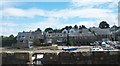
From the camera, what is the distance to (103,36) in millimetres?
20625

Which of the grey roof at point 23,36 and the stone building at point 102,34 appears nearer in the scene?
the grey roof at point 23,36

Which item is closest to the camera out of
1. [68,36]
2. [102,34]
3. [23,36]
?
[23,36]

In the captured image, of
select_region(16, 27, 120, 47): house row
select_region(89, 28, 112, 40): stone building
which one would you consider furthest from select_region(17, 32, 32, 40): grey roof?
select_region(89, 28, 112, 40): stone building

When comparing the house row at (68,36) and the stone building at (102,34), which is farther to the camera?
the stone building at (102,34)

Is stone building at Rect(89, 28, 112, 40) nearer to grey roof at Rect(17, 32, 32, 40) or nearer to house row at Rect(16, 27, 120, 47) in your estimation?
house row at Rect(16, 27, 120, 47)

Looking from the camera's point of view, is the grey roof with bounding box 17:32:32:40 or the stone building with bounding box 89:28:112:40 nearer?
the grey roof with bounding box 17:32:32:40

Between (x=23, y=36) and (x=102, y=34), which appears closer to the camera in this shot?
(x=23, y=36)

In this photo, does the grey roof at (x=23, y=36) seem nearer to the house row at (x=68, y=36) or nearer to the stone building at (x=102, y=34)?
the house row at (x=68, y=36)

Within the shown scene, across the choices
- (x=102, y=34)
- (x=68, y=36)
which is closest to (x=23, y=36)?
(x=68, y=36)

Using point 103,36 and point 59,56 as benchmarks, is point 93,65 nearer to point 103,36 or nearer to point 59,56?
point 59,56

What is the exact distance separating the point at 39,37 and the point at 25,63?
15.4 metres

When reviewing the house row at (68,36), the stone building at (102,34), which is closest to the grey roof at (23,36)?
the house row at (68,36)

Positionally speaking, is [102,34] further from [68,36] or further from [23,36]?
[23,36]

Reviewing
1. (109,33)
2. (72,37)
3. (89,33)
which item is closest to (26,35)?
(72,37)
